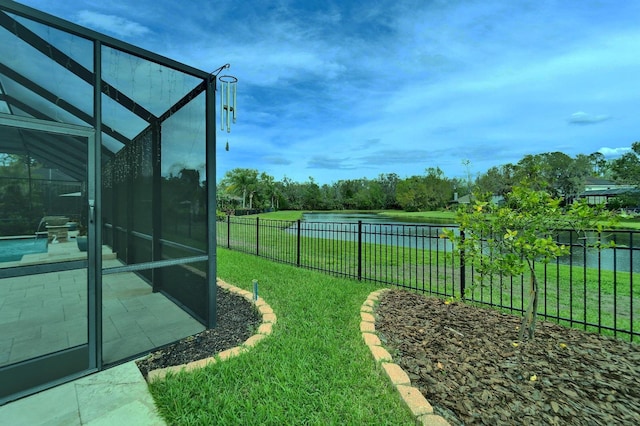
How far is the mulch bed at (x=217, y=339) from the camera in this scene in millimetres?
2516

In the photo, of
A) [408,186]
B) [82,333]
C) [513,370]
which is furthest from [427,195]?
[82,333]

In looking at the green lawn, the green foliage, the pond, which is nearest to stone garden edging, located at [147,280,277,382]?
the green lawn

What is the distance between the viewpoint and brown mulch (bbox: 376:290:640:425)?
1768 mm

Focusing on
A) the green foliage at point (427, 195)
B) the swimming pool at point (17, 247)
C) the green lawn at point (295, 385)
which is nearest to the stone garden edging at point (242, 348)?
the green lawn at point (295, 385)

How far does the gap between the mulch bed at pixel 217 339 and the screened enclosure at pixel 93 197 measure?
0.20 m

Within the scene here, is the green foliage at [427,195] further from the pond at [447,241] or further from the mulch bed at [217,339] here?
the mulch bed at [217,339]

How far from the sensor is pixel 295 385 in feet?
6.65

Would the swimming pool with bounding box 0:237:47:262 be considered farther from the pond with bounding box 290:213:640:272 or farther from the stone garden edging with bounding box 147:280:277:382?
the pond with bounding box 290:213:640:272

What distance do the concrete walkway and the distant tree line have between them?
1081 inches

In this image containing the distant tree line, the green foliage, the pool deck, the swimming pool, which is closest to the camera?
the pool deck

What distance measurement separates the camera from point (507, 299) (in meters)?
4.31

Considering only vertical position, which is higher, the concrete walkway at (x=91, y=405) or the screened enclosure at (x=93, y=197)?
the screened enclosure at (x=93, y=197)

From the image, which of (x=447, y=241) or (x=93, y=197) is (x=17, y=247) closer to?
(x=93, y=197)

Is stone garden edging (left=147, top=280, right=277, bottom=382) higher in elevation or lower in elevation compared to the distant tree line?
lower
